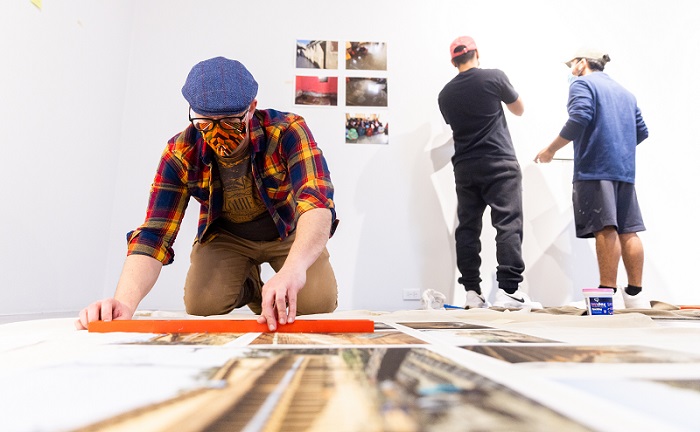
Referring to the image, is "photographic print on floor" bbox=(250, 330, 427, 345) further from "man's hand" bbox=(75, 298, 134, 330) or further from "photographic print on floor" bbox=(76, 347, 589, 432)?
"man's hand" bbox=(75, 298, 134, 330)

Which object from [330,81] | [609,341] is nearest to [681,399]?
[609,341]

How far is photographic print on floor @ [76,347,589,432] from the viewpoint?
270 millimetres

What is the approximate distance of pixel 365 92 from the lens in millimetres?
2533

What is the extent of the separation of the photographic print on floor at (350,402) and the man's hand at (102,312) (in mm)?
539

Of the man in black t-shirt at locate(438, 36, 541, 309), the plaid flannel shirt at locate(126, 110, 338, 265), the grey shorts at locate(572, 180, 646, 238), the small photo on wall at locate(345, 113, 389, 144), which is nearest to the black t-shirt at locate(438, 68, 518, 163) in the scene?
the man in black t-shirt at locate(438, 36, 541, 309)

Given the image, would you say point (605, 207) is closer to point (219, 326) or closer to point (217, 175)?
point (217, 175)

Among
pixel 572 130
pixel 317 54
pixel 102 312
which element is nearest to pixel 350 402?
pixel 102 312

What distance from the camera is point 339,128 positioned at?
2.50 m

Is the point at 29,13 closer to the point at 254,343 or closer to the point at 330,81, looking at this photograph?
the point at 330,81

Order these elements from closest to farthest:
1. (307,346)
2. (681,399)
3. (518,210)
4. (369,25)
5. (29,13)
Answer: (681,399), (307,346), (29,13), (518,210), (369,25)

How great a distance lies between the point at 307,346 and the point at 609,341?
44cm

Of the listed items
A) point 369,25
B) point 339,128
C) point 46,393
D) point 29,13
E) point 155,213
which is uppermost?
point 369,25

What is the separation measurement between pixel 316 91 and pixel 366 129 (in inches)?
14.5

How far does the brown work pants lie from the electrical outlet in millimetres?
943
